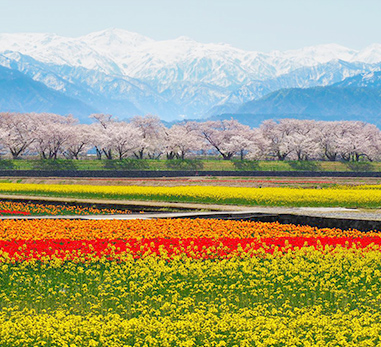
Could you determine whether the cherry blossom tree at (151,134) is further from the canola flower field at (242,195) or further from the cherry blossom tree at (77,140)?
the canola flower field at (242,195)

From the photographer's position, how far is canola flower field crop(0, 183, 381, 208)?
36.6 m

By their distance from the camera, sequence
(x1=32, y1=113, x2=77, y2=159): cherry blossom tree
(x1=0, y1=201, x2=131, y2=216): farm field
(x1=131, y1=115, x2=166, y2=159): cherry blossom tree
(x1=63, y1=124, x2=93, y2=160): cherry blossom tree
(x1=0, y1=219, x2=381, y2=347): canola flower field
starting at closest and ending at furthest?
(x1=0, y1=219, x2=381, y2=347): canola flower field
(x1=0, y1=201, x2=131, y2=216): farm field
(x1=32, y1=113, x2=77, y2=159): cherry blossom tree
(x1=63, y1=124, x2=93, y2=160): cherry blossom tree
(x1=131, y1=115, x2=166, y2=159): cherry blossom tree

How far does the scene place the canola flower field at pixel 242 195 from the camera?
3659 cm

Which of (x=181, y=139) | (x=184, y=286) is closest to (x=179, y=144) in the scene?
(x=181, y=139)

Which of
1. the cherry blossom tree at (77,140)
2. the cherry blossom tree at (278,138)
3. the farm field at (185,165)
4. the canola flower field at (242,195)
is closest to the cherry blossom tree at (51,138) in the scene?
the cherry blossom tree at (77,140)

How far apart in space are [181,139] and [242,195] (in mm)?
86764

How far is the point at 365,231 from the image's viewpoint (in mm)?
25609

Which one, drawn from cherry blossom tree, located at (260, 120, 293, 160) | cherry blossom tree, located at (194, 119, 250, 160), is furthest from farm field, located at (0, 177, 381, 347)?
cherry blossom tree, located at (260, 120, 293, 160)

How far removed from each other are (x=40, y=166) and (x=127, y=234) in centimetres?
8455

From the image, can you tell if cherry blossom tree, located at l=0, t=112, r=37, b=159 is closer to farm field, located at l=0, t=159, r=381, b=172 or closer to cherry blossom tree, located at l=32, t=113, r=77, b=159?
cherry blossom tree, located at l=32, t=113, r=77, b=159

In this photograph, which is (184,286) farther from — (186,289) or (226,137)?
(226,137)

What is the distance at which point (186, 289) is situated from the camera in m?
14.6

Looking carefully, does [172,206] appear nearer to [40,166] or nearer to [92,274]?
[92,274]

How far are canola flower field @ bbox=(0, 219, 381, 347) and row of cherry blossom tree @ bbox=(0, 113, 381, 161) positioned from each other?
9947 cm
